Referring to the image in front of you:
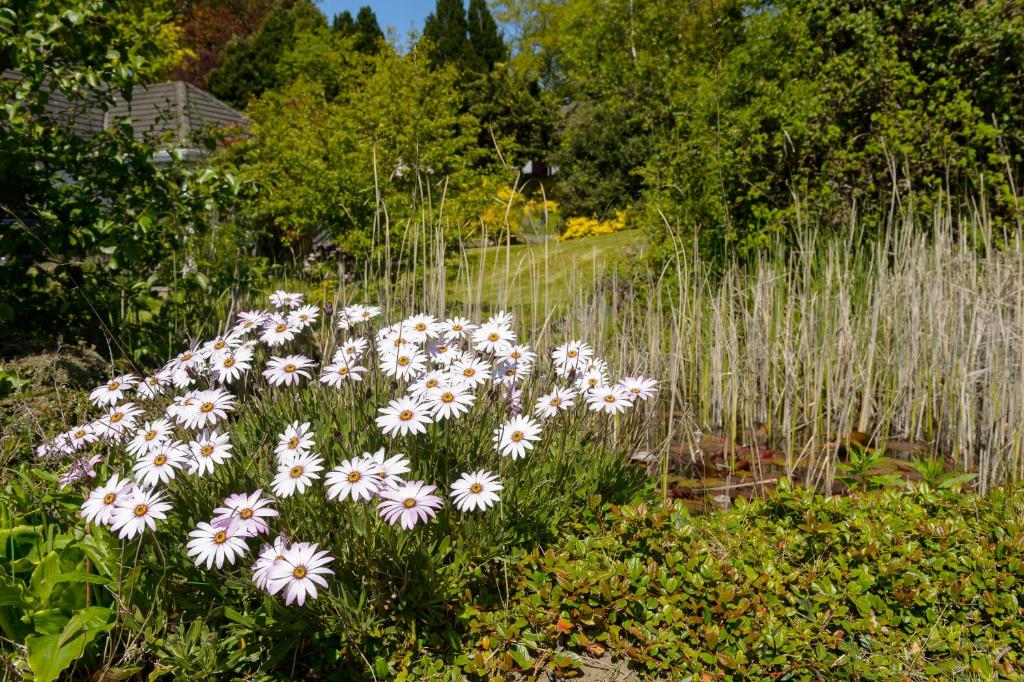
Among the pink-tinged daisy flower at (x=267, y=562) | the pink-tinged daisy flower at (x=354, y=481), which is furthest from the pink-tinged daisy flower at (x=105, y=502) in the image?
the pink-tinged daisy flower at (x=354, y=481)

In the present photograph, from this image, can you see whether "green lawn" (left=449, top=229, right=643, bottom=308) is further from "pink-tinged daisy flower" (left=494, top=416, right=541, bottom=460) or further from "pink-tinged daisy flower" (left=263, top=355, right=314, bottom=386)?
"pink-tinged daisy flower" (left=263, top=355, right=314, bottom=386)

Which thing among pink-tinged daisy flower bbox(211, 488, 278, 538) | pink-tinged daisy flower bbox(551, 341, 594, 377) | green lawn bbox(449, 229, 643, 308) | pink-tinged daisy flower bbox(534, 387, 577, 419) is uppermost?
green lawn bbox(449, 229, 643, 308)

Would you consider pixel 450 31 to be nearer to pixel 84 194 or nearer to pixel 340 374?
pixel 84 194

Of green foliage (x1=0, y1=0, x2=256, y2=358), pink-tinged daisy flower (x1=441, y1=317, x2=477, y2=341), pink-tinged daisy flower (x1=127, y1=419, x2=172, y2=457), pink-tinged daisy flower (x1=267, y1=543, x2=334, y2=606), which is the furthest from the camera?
green foliage (x1=0, y1=0, x2=256, y2=358)

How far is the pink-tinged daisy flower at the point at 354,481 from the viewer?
59.2 inches

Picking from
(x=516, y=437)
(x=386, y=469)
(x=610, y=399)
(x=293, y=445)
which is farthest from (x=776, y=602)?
(x=293, y=445)

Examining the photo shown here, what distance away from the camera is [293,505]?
176 centimetres

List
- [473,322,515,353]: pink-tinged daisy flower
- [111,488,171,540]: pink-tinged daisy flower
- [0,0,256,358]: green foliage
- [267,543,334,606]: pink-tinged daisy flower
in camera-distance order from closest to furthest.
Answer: [267,543,334,606]: pink-tinged daisy flower
[111,488,171,540]: pink-tinged daisy flower
[473,322,515,353]: pink-tinged daisy flower
[0,0,256,358]: green foliage

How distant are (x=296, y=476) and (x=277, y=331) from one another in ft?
2.27

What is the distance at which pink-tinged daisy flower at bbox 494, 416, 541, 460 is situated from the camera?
6.01 feet

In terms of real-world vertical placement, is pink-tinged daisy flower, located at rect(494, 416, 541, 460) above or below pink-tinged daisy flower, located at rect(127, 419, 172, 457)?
below

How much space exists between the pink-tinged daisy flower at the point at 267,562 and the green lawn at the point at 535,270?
1.36 m

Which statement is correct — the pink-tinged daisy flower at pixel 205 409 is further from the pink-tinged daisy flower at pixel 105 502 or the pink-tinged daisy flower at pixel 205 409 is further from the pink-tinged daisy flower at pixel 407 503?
the pink-tinged daisy flower at pixel 407 503

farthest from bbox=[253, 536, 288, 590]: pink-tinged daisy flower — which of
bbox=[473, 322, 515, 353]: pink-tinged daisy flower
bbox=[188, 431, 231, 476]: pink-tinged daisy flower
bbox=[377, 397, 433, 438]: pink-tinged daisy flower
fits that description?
bbox=[473, 322, 515, 353]: pink-tinged daisy flower
